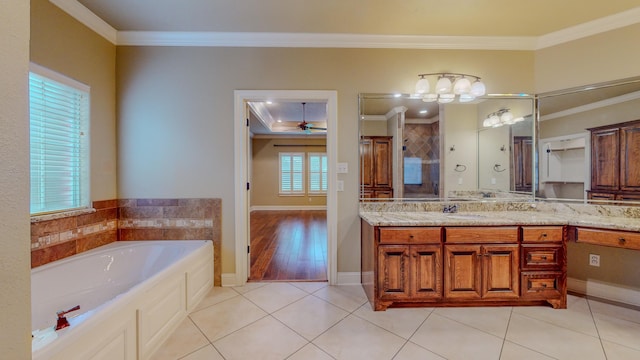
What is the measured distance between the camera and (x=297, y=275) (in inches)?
113

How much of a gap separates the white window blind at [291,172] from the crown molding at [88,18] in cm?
552

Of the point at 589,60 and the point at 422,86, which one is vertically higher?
the point at 589,60

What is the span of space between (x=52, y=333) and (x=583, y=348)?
307cm

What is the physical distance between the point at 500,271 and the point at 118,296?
9.21ft

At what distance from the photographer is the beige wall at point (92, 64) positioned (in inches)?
73.7

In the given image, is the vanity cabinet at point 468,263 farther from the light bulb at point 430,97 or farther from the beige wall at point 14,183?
the beige wall at point 14,183

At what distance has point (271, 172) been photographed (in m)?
7.88

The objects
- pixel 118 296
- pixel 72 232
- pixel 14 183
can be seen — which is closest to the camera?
pixel 14 183

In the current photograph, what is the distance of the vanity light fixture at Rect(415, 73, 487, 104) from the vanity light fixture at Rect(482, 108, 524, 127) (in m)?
0.28

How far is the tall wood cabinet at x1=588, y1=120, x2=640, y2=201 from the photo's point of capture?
2.22 meters

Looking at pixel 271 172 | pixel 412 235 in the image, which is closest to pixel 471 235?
pixel 412 235

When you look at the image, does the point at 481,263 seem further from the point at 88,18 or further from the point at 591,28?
the point at 88,18

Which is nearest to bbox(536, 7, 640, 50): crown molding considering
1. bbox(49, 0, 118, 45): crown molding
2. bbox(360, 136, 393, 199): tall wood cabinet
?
bbox(360, 136, 393, 199): tall wood cabinet

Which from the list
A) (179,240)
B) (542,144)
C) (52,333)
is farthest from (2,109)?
(542,144)
